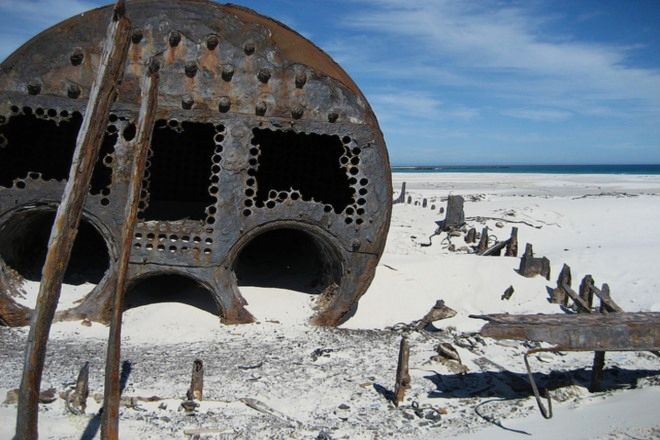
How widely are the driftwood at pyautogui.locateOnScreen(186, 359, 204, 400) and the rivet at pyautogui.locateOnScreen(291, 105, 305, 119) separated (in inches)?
124

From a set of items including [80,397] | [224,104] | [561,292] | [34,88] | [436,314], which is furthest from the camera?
[561,292]

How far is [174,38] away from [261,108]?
1240mm

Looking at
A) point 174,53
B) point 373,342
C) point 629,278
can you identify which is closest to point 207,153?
point 174,53

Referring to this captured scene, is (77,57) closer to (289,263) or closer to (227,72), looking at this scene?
(227,72)

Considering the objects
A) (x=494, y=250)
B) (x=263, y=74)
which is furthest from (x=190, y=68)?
(x=494, y=250)

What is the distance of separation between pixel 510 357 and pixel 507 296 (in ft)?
7.44

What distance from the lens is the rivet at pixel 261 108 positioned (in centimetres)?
699

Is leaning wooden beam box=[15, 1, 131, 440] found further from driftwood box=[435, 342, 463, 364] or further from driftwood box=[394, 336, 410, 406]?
driftwood box=[435, 342, 463, 364]

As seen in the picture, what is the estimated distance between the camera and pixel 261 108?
6.99m

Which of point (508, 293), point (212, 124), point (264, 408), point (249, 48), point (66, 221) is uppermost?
point (249, 48)

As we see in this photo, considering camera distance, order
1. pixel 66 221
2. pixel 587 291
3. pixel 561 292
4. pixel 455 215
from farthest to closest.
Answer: pixel 455 215 < pixel 561 292 < pixel 587 291 < pixel 66 221

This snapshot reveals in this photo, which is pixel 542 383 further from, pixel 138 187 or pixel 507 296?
pixel 138 187

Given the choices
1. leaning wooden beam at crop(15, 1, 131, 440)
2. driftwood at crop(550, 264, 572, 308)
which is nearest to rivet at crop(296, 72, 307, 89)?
leaning wooden beam at crop(15, 1, 131, 440)

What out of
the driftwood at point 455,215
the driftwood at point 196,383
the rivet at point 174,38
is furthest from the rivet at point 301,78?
the driftwood at point 455,215
